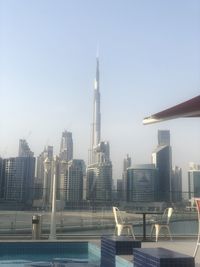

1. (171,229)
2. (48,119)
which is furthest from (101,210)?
(48,119)

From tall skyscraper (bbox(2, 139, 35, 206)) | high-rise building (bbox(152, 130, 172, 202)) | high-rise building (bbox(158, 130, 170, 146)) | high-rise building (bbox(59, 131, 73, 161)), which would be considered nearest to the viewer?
tall skyscraper (bbox(2, 139, 35, 206))

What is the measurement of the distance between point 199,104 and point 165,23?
→ 588cm

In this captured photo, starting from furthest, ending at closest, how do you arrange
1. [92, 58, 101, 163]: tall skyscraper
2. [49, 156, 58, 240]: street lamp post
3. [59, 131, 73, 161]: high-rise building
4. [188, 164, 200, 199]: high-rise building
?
1. [92, 58, 101, 163]: tall skyscraper
2. [59, 131, 73, 161]: high-rise building
3. [188, 164, 200, 199]: high-rise building
4. [49, 156, 58, 240]: street lamp post

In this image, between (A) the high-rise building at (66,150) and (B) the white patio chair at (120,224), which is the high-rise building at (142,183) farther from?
(A) the high-rise building at (66,150)

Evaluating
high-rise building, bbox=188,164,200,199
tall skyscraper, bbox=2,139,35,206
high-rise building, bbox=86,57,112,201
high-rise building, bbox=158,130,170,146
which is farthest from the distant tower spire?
high-rise building, bbox=188,164,200,199

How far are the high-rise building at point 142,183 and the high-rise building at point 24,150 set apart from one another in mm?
6510

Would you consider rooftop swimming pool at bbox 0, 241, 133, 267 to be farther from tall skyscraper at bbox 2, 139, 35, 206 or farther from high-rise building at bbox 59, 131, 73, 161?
high-rise building at bbox 59, 131, 73, 161

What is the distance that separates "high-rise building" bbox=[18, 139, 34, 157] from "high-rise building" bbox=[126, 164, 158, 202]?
6510 mm

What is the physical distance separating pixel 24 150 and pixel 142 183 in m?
12.0

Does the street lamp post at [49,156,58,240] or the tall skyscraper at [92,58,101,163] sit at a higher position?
the tall skyscraper at [92,58,101,163]

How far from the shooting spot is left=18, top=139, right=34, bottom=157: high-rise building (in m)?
24.3

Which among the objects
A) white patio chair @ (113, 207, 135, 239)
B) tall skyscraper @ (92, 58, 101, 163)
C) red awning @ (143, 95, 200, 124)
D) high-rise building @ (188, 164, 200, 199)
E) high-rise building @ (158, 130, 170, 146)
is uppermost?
tall skyscraper @ (92, 58, 101, 163)

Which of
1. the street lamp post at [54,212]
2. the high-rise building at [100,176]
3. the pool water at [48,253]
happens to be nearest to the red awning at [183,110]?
the pool water at [48,253]

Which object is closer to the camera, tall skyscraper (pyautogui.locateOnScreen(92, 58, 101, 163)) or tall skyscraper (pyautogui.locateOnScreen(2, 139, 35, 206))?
tall skyscraper (pyautogui.locateOnScreen(2, 139, 35, 206))
